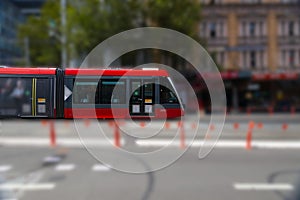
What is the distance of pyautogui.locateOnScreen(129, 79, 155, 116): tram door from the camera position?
111 cm

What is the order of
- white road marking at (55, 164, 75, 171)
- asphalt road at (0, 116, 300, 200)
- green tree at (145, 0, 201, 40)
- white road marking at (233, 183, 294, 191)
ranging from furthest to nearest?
green tree at (145, 0, 201, 40) → white road marking at (55, 164, 75, 171) → white road marking at (233, 183, 294, 191) → asphalt road at (0, 116, 300, 200)

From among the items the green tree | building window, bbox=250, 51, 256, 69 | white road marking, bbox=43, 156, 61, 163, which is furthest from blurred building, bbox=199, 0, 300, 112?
white road marking, bbox=43, 156, 61, 163

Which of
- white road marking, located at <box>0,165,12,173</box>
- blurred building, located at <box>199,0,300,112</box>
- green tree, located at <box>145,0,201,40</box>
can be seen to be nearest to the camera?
white road marking, located at <box>0,165,12,173</box>

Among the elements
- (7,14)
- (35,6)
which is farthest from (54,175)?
(35,6)

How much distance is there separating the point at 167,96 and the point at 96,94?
9.6 inches

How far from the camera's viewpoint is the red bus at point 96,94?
3.65 feet

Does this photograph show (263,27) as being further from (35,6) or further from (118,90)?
(118,90)

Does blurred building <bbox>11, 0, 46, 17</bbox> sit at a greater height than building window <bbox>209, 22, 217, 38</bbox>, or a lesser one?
greater

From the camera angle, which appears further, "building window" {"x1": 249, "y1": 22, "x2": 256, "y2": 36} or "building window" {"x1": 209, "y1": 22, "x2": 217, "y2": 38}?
"building window" {"x1": 249, "y1": 22, "x2": 256, "y2": 36}

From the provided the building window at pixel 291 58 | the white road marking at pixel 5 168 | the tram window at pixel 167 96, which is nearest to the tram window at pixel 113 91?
the tram window at pixel 167 96

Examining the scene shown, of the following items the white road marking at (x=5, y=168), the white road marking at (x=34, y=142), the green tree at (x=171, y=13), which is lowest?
the white road marking at (x=5, y=168)

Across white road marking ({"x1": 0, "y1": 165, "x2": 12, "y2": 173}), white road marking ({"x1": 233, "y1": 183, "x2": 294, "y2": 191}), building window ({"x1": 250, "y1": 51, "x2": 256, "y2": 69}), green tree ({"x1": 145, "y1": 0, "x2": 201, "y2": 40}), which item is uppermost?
green tree ({"x1": 145, "y1": 0, "x2": 201, "y2": 40})

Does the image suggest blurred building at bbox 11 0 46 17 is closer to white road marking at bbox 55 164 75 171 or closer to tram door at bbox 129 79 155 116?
white road marking at bbox 55 164 75 171

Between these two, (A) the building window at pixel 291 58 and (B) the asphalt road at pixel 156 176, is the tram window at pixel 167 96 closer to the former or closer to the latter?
(B) the asphalt road at pixel 156 176
